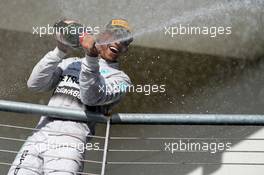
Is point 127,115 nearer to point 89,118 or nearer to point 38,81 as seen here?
point 89,118

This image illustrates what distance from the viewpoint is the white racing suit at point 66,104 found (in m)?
1.31

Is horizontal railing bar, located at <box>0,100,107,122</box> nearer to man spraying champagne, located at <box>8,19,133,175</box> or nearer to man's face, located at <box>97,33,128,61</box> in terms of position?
man spraying champagne, located at <box>8,19,133,175</box>

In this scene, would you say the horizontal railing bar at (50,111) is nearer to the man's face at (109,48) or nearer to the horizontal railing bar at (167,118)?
the horizontal railing bar at (167,118)

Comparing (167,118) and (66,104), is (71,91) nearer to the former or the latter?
(66,104)

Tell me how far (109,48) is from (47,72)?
0.50 ft

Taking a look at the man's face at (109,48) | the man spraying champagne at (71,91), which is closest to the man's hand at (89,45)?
the man spraying champagne at (71,91)

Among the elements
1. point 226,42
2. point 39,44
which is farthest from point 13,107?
point 226,42

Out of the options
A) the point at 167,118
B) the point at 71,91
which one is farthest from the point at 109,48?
the point at 167,118

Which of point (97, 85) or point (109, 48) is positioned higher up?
point (109, 48)

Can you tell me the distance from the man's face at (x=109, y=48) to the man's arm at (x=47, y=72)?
9 cm

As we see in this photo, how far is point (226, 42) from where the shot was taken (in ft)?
7.34

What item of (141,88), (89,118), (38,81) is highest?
(141,88)

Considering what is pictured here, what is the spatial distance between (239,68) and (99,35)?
995 millimetres

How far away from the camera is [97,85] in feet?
4.32
